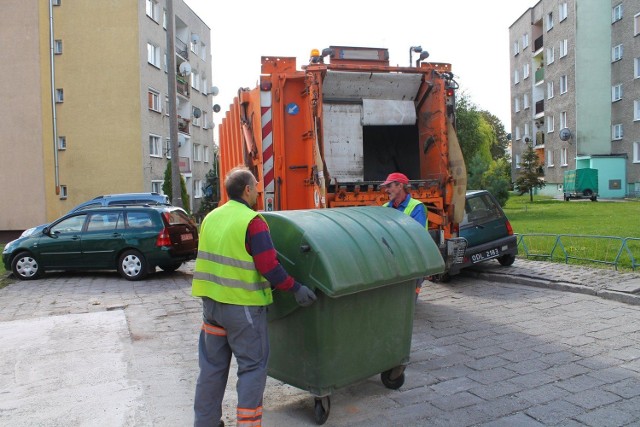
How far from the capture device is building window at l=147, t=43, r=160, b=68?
29234 millimetres

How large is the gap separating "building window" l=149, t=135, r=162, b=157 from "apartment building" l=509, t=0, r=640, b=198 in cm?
2143

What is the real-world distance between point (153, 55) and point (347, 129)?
80.3ft

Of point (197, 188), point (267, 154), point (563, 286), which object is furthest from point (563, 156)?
point (267, 154)

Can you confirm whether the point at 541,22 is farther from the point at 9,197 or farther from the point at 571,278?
the point at 571,278

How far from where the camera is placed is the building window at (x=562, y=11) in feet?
131

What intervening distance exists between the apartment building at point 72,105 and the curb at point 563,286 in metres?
18.0

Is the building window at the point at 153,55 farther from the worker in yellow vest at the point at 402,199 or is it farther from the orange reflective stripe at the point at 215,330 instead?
the orange reflective stripe at the point at 215,330

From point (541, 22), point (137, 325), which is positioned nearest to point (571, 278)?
point (137, 325)

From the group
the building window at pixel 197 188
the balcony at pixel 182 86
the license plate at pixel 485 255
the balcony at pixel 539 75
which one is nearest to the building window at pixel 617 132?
the balcony at pixel 539 75

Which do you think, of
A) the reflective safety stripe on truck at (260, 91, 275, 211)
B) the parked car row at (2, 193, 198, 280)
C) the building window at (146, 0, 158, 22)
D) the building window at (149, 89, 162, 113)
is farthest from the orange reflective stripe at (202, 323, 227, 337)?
the building window at (146, 0, 158, 22)

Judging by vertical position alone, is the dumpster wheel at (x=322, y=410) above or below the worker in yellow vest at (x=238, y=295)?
below

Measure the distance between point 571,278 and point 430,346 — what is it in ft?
13.0

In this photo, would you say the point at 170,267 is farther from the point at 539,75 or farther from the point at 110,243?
the point at 539,75

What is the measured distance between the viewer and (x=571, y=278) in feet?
28.7
